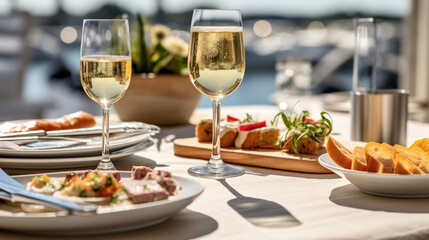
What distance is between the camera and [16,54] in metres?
3.89

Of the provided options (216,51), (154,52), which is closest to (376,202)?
(216,51)

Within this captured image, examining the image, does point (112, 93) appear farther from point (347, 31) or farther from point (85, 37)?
point (347, 31)

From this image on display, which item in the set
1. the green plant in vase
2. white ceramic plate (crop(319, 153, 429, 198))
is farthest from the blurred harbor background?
white ceramic plate (crop(319, 153, 429, 198))

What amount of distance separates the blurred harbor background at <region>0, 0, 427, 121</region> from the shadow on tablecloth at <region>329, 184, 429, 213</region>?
24.9 inches

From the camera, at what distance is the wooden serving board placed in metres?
1.19

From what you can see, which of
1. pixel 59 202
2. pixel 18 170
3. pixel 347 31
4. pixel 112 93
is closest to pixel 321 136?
pixel 112 93

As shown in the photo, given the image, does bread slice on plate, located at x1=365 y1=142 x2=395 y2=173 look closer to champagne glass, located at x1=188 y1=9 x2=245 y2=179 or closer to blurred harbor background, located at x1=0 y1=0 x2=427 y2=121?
champagne glass, located at x1=188 y1=9 x2=245 y2=179

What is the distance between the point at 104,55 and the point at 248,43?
31.4 metres

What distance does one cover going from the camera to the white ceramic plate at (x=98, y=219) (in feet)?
2.23

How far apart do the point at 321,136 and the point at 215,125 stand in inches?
11.6

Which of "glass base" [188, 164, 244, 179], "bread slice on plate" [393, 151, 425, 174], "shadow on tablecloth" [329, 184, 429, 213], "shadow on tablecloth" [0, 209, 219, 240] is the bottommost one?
"shadow on tablecloth" [329, 184, 429, 213]

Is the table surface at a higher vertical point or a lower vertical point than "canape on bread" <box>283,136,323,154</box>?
lower

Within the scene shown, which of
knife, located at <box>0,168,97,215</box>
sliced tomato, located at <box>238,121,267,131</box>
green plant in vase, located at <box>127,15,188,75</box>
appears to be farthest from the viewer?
green plant in vase, located at <box>127,15,188,75</box>

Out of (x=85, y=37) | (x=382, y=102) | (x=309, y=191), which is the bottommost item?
(x=309, y=191)
